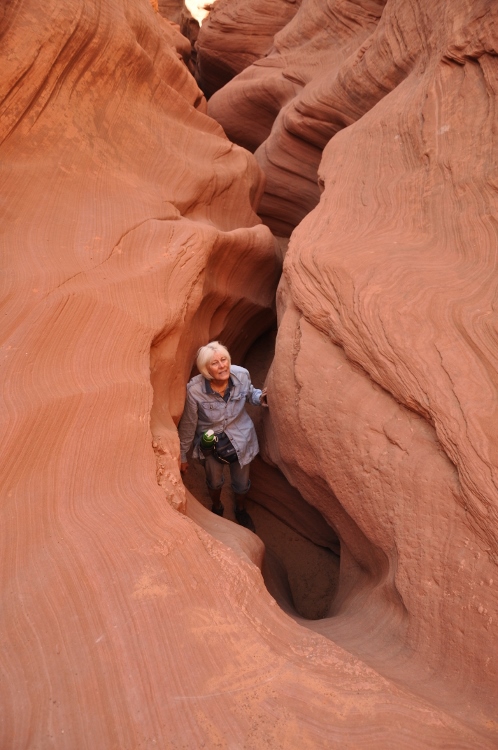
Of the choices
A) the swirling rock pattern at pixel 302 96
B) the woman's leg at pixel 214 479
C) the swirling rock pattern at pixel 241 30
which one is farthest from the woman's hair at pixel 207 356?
the swirling rock pattern at pixel 241 30

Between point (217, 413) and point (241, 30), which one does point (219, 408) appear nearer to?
point (217, 413)

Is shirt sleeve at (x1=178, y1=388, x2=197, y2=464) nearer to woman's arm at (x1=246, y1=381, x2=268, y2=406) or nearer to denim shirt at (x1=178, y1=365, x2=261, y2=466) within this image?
denim shirt at (x1=178, y1=365, x2=261, y2=466)

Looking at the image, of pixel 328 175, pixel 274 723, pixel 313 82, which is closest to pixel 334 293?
pixel 328 175

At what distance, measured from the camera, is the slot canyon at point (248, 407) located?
5.61ft

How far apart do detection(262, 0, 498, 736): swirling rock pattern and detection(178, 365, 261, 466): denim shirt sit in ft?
0.72

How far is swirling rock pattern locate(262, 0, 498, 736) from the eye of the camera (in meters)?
2.15

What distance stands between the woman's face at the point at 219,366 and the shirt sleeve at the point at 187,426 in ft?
0.85

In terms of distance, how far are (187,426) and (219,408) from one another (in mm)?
236

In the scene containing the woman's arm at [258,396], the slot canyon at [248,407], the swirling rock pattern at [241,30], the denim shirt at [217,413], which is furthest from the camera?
Answer: the swirling rock pattern at [241,30]

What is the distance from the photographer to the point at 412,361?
2.51m

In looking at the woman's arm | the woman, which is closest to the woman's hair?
the woman

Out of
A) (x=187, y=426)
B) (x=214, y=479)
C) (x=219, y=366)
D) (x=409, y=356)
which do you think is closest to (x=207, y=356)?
(x=219, y=366)

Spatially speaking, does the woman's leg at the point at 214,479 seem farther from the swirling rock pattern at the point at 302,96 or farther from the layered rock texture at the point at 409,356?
the swirling rock pattern at the point at 302,96

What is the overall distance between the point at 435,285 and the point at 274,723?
2114 mm
